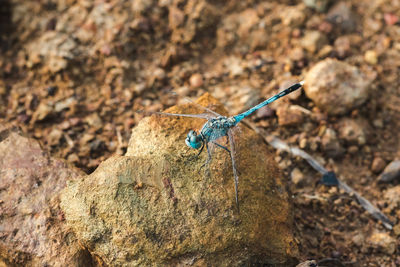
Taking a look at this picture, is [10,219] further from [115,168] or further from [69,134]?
[69,134]

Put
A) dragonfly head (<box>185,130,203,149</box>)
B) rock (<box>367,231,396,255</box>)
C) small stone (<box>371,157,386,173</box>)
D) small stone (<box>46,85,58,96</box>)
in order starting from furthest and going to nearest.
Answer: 1. small stone (<box>46,85,58,96</box>)
2. small stone (<box>371,157,386,173</box>)
3. rock (<box>367,231,396,255</box>)
4. dragonfly head (<box>185,130,203,149</box>)

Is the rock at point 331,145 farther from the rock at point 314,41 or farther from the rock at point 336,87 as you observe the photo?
the rock at point 314,41

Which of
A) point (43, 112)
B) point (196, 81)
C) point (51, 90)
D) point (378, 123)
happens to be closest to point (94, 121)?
point (43, 112)

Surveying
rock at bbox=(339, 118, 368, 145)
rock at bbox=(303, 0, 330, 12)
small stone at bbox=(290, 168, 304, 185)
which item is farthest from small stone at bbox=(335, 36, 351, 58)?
small stone at bbox=(290, 168, 304, 185)

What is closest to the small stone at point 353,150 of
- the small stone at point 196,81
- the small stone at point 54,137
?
the small stone at point 196,81

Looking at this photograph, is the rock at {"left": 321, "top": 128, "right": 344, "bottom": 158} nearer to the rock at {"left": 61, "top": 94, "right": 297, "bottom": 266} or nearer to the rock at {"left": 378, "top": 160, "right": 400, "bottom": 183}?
the rock at {"left": 378, "top": 160, "right": 400, "bottom": 183}

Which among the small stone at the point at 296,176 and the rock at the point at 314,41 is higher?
the rock at the point at 314,41

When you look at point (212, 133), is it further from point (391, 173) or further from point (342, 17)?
point (342, 17)

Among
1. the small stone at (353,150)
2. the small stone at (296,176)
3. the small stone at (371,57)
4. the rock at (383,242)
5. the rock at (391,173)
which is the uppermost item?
the small stone at (371,57)
